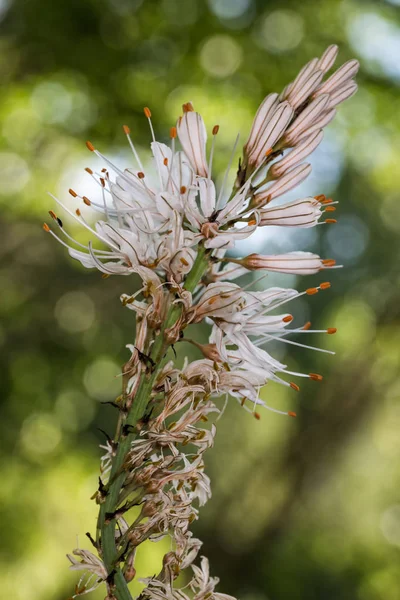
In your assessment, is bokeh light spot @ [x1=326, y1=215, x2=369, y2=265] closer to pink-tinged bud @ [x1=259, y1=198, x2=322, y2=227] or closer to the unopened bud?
pink-tinged bud @ [x1=259, y1=198, x2=322, y2=227]

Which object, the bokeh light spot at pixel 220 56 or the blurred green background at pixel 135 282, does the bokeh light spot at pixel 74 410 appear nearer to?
the blurred green background at pixel 135 282

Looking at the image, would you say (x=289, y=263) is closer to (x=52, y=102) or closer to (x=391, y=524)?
(x=52, y=102)

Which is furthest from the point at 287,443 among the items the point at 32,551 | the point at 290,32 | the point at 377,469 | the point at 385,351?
the point at 377,469

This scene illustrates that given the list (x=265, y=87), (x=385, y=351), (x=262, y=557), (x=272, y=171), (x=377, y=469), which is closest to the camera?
(x=272, y=171)

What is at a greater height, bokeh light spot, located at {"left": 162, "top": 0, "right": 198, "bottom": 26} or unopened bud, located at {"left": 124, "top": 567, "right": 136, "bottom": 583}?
bokeh light spot, located at {"left": 162, "top": 0, "right": 198, "bottom": 26}

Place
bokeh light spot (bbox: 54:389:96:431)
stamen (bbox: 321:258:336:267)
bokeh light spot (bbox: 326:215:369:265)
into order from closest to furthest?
1. stamen (bbox: 321:258:336:267)
2. bokeh light spot (bbox: 54:389:96:431)
3. bokeh light spot (bbox: 326:215:369:265)

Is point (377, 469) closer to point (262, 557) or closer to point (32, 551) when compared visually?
point (262, 557)

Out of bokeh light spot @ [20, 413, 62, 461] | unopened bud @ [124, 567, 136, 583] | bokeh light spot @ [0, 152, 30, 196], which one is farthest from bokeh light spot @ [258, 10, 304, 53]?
unopened bud @ [124, 567, 136, 583]

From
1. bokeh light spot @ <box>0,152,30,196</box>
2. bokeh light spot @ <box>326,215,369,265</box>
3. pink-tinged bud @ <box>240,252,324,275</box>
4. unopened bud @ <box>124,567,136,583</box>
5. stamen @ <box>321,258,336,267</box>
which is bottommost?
unopened bud @ <box>124,567,136,583</box>
